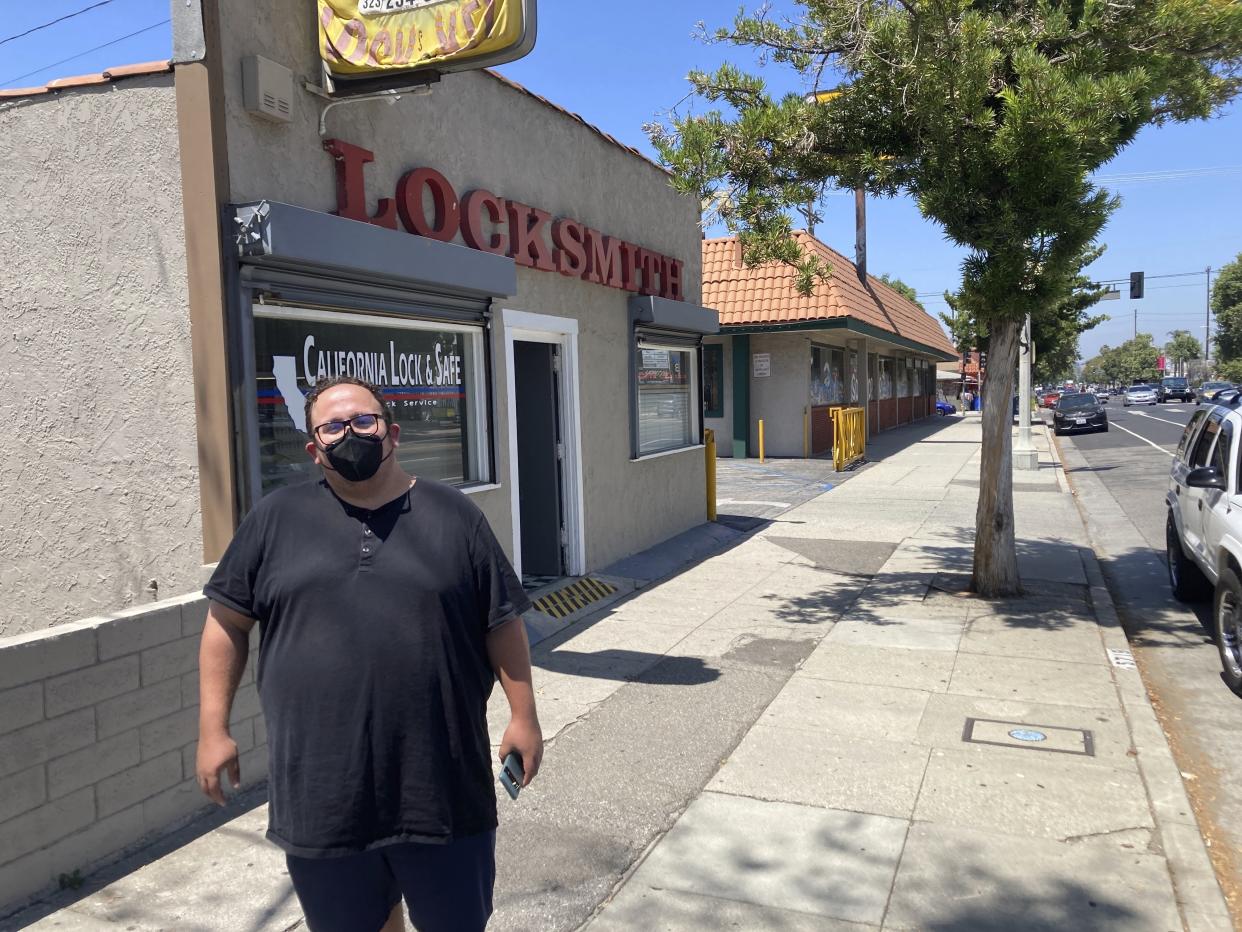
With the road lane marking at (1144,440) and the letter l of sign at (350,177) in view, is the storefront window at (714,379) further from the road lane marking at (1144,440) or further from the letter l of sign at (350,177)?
the letter l of sign at (350,177)

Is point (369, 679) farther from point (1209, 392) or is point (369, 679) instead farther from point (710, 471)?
point (1209, 392)

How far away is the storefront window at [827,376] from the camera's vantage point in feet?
74.1

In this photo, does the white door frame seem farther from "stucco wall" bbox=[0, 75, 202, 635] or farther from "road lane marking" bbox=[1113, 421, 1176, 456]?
"road lane marking" bbox=[1113, 421, 1176, 456]

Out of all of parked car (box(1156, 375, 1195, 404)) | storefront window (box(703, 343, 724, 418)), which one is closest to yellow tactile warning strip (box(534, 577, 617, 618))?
storefront window (box(703, 343, 724, 418))

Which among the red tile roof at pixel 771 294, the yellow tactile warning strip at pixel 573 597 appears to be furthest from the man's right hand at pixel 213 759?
the red tile roof at pixel 771 294

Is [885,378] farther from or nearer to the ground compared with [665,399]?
farther from the ground

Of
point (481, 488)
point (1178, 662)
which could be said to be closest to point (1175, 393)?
point (1178, 662)

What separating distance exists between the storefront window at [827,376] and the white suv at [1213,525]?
1359 cm

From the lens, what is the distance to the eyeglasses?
96.6 inches

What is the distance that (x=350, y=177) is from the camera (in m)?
6.03

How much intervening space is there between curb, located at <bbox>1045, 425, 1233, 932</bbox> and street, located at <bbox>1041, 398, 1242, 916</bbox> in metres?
0.12

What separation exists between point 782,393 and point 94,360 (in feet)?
58.8

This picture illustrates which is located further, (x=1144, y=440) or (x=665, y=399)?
(x=1144, y=440)

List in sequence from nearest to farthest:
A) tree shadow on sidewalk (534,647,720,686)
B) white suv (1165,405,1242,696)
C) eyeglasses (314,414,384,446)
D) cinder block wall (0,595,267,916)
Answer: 1. eyeglasses (314,414,384,446)
2. cinder block wall (0,595,267,916)
3. white suv (1165,405,1242,696)
4. tree shadow on sidewalk (534,647,720,686)
